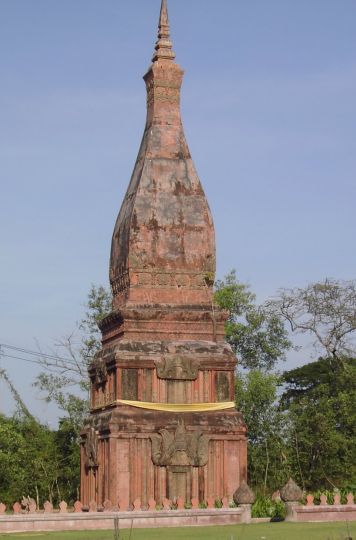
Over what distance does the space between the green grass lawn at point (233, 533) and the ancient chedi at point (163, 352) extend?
538 cm

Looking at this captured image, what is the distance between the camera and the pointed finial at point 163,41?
31.5 metres

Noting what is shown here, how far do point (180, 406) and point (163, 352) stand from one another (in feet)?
4.68

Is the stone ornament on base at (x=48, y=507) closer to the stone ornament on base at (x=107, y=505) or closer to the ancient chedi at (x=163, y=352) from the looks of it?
the stone ornament on base at (x=107, y=505)

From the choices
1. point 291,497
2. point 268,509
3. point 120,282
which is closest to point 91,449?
point 120,282

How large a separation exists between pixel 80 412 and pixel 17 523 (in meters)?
18.6

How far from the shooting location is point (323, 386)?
38906 mm

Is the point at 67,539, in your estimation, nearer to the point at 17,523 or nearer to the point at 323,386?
the point at 17,523

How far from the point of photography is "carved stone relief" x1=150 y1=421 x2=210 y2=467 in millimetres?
28125

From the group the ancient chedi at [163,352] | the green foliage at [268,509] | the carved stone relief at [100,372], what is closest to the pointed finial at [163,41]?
the ancient chedi at [163,352]

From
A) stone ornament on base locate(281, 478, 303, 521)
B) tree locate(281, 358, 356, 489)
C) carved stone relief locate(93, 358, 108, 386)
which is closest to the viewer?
stone ornament on base locate(281, 478, 303, 521)

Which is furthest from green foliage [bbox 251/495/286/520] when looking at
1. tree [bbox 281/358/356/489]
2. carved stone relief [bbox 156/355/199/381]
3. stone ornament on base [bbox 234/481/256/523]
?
tree [bbox 281/358/356/489]

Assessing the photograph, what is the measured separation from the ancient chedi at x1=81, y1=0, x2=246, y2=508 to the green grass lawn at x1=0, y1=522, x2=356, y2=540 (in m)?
5.38

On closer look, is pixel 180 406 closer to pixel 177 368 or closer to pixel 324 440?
pixel 177 368

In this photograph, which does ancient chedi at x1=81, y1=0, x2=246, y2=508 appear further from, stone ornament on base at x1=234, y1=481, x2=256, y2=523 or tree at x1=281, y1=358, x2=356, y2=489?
tree at x1=281, y1=358, x2=356, y2=489
